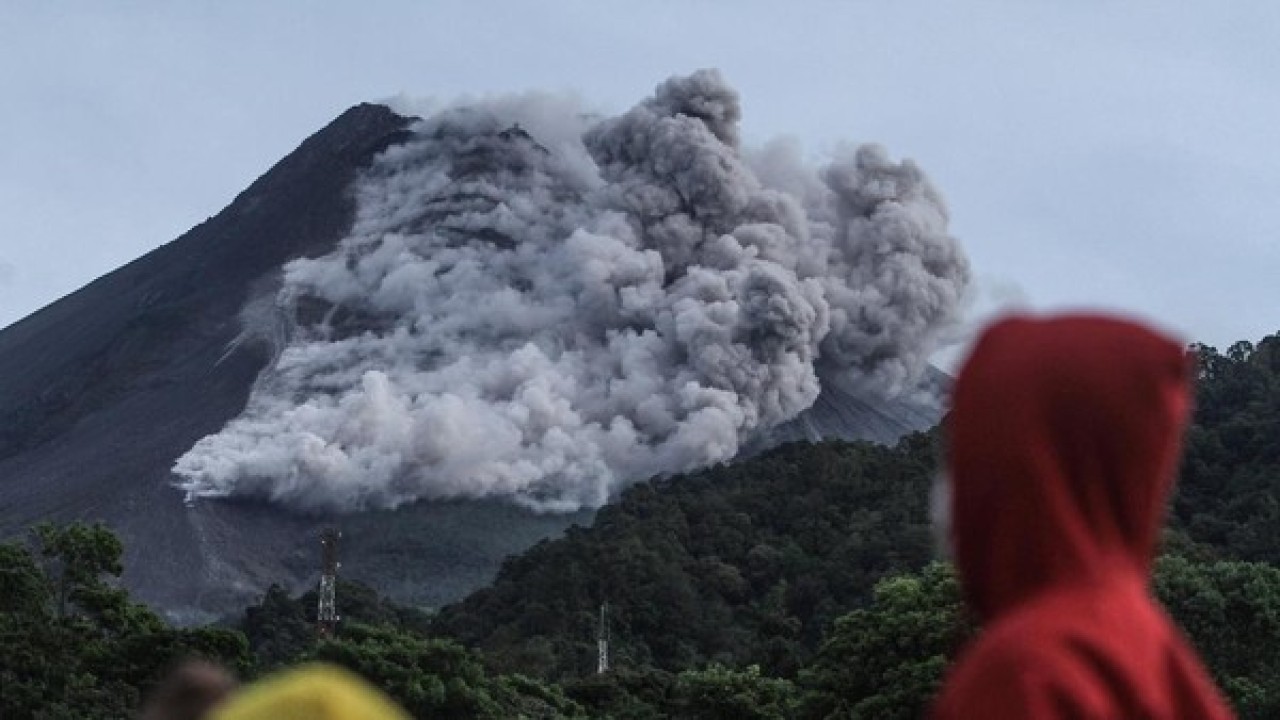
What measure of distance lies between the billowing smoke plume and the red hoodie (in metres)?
70.6

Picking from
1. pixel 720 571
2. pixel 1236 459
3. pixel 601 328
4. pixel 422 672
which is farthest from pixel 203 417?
pixel 422 672

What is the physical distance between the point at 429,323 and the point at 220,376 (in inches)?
345

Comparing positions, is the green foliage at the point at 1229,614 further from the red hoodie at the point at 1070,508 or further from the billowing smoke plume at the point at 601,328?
the billowing smoke plume at the point at 601,328

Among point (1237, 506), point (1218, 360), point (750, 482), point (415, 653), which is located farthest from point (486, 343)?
point (415, 653)

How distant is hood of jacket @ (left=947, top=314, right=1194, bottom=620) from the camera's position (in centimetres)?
199

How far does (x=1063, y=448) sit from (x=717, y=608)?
43521 mm

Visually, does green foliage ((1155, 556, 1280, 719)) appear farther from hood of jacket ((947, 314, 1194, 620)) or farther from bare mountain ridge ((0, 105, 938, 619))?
bare mountain ridge ((0, 105, 938, 619))

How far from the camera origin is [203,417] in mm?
79812

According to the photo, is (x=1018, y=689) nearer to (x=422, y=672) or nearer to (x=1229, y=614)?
(x=1229, y=614)

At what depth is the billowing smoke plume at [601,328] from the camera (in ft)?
245

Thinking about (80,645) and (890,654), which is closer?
(890,654)

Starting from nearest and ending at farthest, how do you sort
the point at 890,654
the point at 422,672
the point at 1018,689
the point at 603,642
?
the point at 1018,689
the point at 890,654
the point at 422,672
the point at 603,642

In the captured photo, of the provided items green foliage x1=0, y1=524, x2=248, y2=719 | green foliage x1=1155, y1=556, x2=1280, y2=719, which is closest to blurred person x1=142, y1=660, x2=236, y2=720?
green foliage x1=1155, y1=556, x2=1280, y2=719

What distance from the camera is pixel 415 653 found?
80.8 feet
